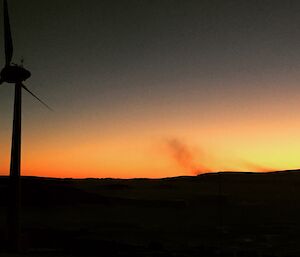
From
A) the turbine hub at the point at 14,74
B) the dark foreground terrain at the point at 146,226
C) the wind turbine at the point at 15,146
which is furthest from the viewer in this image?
the dark foreground terrain at the point at 146,226

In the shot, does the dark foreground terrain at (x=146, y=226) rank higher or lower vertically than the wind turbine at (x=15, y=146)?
lower

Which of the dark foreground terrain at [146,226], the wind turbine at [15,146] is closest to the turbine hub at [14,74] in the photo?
the wind turbine at [15,146]

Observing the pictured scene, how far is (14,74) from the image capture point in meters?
31.0

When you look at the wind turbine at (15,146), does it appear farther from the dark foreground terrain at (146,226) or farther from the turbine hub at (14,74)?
the dark foreground terrain at (146,226)

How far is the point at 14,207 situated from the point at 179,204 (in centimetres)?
4801

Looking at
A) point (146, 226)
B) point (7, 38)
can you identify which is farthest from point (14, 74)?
point (146, 226)

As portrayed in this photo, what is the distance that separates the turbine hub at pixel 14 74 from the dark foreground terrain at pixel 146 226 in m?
9.81

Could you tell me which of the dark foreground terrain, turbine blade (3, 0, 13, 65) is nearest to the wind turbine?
turbine blade (3, 0, 13, 65)

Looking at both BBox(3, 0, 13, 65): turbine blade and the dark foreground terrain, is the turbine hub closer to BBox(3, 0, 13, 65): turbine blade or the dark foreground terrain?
BBox(3, 0, 13, 65): turbine blade

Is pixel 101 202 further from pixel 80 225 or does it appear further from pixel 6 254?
pixel 6 254

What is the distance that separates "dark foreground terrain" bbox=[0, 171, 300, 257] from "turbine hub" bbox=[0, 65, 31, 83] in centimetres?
981

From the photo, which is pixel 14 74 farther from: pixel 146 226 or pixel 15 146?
pixel 146 226

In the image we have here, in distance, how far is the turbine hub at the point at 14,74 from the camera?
31.0 m

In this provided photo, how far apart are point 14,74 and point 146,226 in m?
23.9
